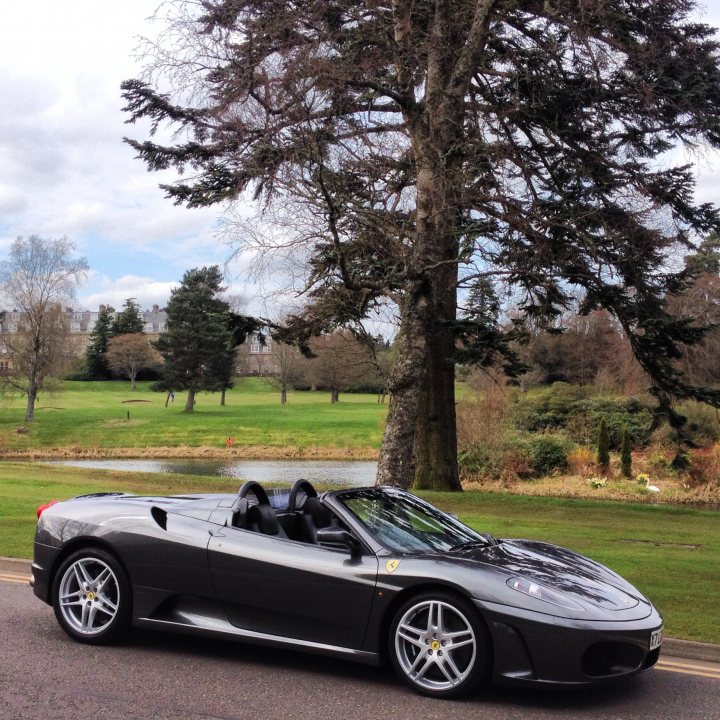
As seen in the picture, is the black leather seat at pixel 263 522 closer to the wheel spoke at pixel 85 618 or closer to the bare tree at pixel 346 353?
the wheel spoke at pixel 85 618

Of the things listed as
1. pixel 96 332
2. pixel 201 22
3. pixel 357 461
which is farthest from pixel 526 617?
pixel 96 332

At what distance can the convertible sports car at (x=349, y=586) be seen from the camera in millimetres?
5121

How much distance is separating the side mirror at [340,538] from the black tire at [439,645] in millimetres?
533

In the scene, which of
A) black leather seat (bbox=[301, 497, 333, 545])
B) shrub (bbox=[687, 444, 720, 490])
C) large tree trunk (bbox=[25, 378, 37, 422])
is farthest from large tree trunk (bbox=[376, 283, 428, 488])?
large tree trunk (bbox=[25, 378, 37, 422])

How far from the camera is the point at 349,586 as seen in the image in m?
5.53

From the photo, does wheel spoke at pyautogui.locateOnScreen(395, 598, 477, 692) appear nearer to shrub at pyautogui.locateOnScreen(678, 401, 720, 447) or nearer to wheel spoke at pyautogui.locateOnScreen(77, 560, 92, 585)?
wheel spoke at pyautogui.locateOnScreen(77, 560, 92, 585)

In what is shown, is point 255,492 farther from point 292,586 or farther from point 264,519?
point 292,586

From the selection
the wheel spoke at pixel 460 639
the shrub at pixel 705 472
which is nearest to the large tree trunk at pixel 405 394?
the wheel spoke at pixel 460 639

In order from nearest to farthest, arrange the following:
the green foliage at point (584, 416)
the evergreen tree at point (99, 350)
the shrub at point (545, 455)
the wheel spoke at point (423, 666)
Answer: the wheel spoke at point (423, 666)
the shrub at point (545, 455)
the green foliage at point (584, 416)
the evergreen tree at point (99, 350)

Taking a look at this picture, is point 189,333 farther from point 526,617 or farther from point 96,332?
point 526,617

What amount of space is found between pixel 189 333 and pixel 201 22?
6349cm

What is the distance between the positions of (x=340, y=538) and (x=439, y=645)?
95cm

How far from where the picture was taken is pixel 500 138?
13375 millimetres

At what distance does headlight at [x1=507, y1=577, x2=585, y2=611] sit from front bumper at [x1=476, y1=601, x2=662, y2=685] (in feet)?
0.42
